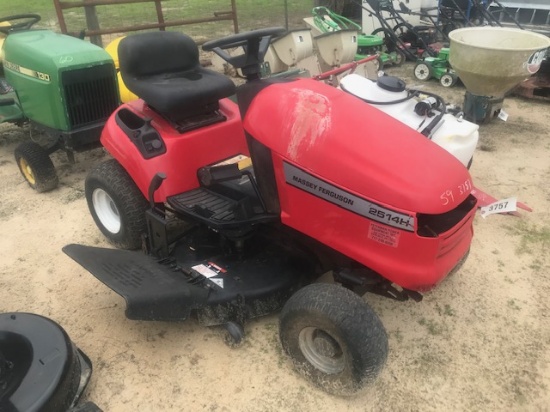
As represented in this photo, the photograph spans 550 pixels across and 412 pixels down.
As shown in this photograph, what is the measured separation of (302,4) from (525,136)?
27.9ft

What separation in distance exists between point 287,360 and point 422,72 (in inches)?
197

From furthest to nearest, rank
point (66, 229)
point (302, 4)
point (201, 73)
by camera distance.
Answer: point (302, 4) → point (66, 229) → point (201, 73)

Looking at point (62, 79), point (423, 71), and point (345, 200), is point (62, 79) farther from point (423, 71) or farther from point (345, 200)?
point (423, 71)

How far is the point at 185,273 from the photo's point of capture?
7.22 feet

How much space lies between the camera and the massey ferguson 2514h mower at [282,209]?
177 cm

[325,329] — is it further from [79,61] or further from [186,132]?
[79,61]

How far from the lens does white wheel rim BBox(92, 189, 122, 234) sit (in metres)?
2.84

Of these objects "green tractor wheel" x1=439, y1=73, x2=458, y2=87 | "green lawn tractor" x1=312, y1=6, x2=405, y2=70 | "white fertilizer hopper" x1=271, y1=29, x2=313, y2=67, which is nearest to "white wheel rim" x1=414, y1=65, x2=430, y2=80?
"green tractor wheel" x1=439, y1=73, x2=458, y2=87

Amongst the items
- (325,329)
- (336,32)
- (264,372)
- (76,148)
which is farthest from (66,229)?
(336,32)

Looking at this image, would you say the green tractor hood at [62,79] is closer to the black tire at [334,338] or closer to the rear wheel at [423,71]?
the black tire at [334,338]

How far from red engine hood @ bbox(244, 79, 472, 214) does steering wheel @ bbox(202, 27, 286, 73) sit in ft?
0.58

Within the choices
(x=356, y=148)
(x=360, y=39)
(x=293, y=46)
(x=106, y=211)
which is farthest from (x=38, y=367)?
(x=360, y=39)

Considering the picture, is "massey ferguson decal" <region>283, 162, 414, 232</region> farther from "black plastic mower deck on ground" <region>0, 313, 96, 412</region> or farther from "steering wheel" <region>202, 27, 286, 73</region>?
"black plastic mower deck on ground" <region>0, 313, 96, 412</region>

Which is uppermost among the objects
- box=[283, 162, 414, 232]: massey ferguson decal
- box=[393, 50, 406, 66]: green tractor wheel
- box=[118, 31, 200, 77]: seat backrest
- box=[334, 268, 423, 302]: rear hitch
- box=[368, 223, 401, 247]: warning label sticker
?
box=[118, 31, 200, 77]: seat backrest
